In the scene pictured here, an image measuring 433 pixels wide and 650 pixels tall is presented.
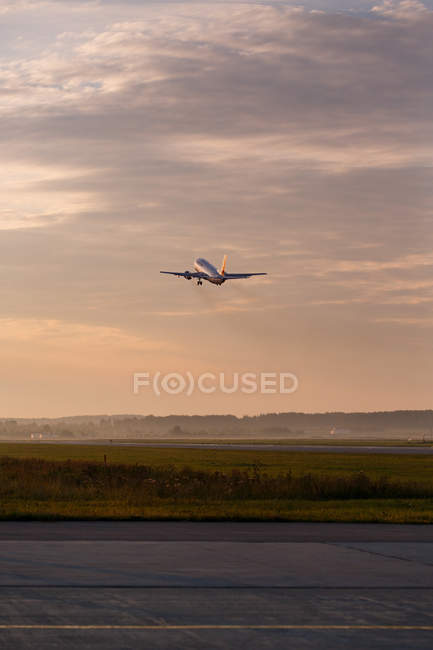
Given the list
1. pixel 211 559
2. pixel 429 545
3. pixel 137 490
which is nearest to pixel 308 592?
pixel 211 559

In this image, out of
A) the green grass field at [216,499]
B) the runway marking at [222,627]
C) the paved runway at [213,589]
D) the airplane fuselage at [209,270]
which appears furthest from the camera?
the airplane fuselage at [209,270]

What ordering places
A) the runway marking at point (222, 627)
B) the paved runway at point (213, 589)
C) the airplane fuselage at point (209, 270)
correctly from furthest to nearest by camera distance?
1. the airplane fuselage at point (209, 270)
2. the runway marking at point (222, 627)
3. the paved runway at point (213, 589)

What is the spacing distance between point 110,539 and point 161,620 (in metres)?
10.2

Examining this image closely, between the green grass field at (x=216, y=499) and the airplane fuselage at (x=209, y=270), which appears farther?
the airplane fuselage at (x=209, y=270)

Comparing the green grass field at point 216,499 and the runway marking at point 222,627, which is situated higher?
the green grass field at point 216,499

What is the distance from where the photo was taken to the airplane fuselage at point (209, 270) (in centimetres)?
8688

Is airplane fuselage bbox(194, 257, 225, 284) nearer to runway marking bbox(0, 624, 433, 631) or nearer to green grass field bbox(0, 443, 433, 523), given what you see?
green grass field bbox(0, 443, 433, 523)

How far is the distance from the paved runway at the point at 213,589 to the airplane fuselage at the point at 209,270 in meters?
62.4

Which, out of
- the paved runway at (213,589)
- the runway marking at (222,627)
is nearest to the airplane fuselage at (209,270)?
the paved runway at (213,589)

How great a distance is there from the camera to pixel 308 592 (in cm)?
1525

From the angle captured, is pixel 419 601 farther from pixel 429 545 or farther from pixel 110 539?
pixel 110 539

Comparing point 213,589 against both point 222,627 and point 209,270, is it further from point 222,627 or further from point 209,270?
point 209,270

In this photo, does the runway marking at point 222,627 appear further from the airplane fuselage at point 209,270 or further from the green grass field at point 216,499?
the airplane fuselage at point 209,270

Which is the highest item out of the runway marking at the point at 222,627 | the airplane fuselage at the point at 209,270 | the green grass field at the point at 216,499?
the airplane fuselage at the point at 209,270
